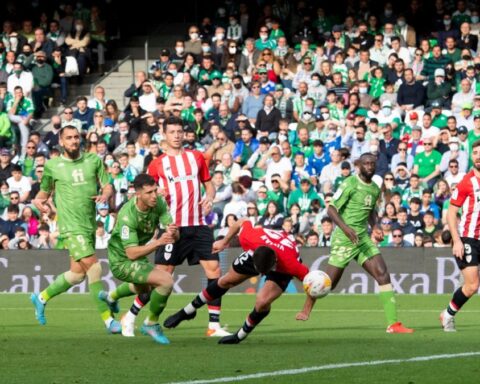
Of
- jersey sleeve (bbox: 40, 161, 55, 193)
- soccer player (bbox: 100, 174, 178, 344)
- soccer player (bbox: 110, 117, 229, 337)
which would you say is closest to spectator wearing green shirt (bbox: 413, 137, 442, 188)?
soccer player (bbox: 110, 117, 229, 337)

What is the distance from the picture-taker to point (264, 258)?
11656 millimetres

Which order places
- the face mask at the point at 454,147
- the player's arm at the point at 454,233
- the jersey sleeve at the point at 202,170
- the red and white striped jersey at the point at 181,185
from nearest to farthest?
the player's arm at the point at 454,233
the red and white striped jersey at the point at 181,185
the jersey sleeve at the point at 202,170
the face mask at the point at 454,147

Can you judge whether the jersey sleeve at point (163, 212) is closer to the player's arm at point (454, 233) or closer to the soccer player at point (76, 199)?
the soccer player at point (76, 199)

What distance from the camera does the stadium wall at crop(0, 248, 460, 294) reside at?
22.4 metres

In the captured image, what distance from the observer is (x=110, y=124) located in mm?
29156

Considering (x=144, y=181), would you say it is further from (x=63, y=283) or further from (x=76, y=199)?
(x=63, y=283)

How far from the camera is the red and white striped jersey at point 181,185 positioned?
14.3 metres

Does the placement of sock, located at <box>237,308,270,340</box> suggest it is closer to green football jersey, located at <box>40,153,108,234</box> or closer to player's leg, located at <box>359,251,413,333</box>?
player's leg, located at <box>359,251,413,333</box>

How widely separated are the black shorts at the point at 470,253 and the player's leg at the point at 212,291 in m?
2.49

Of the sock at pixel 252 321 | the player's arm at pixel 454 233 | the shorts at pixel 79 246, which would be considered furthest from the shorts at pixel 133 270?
the player's arm at pixel 454 233

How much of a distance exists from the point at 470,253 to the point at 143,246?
364 cm

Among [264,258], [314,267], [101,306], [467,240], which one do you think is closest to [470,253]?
[467,240]

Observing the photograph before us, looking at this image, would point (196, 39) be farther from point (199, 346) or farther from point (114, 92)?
point (199, 346)

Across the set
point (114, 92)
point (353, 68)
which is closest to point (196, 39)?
point (114, 92)
